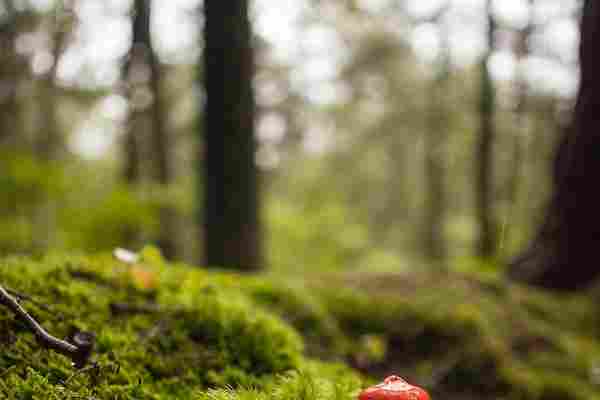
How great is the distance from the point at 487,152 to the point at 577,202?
2850 mm

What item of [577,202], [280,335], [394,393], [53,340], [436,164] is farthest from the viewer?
Result: [436,164]

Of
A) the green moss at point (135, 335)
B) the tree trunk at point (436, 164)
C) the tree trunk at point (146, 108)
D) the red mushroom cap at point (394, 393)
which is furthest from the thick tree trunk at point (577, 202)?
the tree trunk at point (436, 164)

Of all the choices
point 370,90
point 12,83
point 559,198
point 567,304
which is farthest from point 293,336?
point 370,90

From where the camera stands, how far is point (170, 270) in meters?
2.60

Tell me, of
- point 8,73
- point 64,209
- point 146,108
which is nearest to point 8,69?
point 8,73

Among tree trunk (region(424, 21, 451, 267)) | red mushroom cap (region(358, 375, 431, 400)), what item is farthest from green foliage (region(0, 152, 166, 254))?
tree trunk (region(424, 21, 451, 267))

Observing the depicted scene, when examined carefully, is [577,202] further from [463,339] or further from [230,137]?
[230,137]

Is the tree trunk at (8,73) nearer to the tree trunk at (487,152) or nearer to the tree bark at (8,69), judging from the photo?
the tree bark at (8,69)

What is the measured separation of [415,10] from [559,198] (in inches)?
435

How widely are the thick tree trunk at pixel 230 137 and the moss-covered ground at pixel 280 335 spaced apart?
212 cm

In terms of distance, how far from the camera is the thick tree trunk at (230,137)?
20.0ft

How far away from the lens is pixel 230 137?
6.12 metres

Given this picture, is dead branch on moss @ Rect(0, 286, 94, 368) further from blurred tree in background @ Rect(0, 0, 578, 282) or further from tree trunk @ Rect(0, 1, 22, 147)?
tree trunk @ Rect(0, 1, 22, 147)

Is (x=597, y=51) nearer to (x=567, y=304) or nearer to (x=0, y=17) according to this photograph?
(x=567, y=304)
